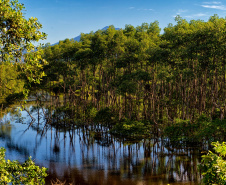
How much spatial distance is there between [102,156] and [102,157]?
16.0 inches

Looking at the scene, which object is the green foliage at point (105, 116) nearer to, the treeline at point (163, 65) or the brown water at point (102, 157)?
the treeline at point (163, 65)

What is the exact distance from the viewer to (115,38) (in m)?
42.6

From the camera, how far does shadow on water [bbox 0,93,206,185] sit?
2394 centimetres

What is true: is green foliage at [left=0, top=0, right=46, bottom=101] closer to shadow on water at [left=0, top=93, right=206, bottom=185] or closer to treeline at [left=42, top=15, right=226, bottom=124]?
shadow on water at [left=0, top=93, right=206, bottom=185]

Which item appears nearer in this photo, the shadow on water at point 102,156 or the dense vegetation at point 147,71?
the dense vegetation at point 147,71

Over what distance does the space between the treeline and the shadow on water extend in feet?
13.7

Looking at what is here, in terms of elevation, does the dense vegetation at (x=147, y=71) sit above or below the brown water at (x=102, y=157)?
above

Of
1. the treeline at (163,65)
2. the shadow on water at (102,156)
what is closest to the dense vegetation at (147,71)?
the treeline at (163,65)

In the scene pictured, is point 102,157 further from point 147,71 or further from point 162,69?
point 147,71

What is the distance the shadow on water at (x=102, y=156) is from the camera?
78.5ft

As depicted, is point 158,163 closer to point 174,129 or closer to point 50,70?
point 174,129

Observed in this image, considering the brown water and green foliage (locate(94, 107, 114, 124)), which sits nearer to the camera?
the brown water

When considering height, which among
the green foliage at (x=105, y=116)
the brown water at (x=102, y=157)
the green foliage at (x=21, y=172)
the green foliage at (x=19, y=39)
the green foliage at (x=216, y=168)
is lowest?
the brown water at (x=102, y=157)

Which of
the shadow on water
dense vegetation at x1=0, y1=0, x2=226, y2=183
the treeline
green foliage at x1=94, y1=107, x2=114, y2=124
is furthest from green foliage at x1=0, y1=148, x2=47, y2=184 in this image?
green foliage at x1=94, y1=107, x2=114, y2=124
